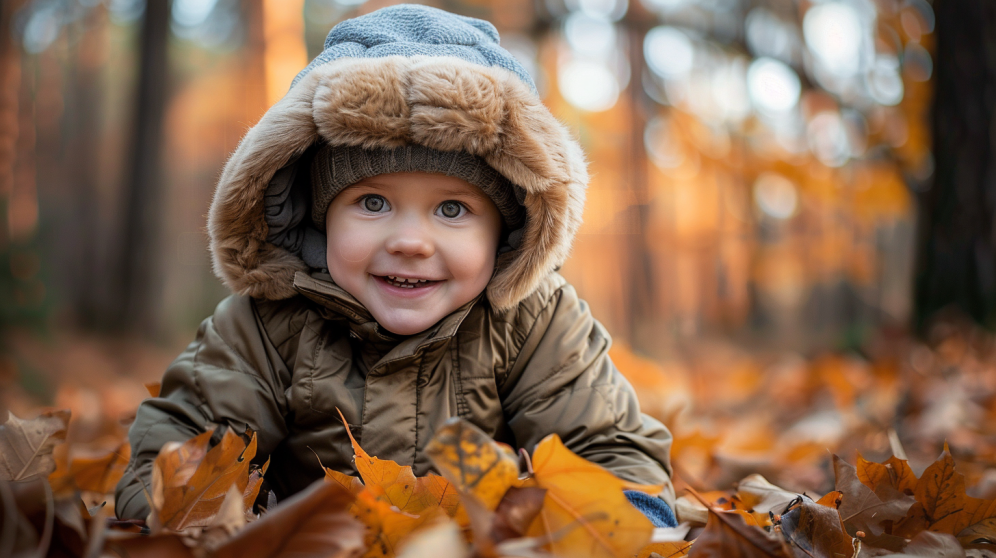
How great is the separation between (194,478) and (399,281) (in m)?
0.58

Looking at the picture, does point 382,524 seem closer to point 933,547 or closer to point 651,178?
point 933,547

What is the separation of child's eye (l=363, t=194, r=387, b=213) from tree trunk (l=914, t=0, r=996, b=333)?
13.5 feet

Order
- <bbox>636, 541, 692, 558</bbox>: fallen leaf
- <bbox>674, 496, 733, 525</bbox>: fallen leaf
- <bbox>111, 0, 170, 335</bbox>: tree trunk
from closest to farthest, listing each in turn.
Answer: <bbox>636, 541, 692, 558</bbox>: fallen leaf, <bbox>674, 496, 733, 525</bbox>: fallen leaf, <bbox>111, 0, 170, 335</bbox>: tree trunk

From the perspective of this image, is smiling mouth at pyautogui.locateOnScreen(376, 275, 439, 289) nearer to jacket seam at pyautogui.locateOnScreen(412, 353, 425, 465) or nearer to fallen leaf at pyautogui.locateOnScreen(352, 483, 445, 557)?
jacket seam at pyautogui.locateOnScreen(412, 353, 425, 465)

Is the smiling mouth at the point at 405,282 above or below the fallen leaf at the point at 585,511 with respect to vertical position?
above

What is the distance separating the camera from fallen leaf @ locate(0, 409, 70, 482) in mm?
977

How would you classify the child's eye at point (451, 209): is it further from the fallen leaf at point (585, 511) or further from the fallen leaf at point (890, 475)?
the fallen leaf at point (890, 475)

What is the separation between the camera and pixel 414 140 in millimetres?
1306

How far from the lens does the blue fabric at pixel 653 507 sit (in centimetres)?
129

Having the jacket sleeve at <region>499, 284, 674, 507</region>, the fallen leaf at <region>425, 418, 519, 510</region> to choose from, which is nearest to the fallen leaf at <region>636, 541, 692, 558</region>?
the fallen leaf at <region>425, 418, 519, 510</region>

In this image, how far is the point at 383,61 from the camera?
136 cm

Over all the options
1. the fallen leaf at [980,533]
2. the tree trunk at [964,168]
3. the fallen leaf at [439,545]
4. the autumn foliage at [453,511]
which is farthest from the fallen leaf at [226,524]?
the tree trunk at [964,168]

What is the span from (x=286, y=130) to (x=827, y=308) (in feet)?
82.2

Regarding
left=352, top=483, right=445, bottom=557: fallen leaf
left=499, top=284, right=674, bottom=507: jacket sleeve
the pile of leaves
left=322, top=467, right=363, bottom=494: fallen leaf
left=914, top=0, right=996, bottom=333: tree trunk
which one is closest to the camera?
the pile of leaves
